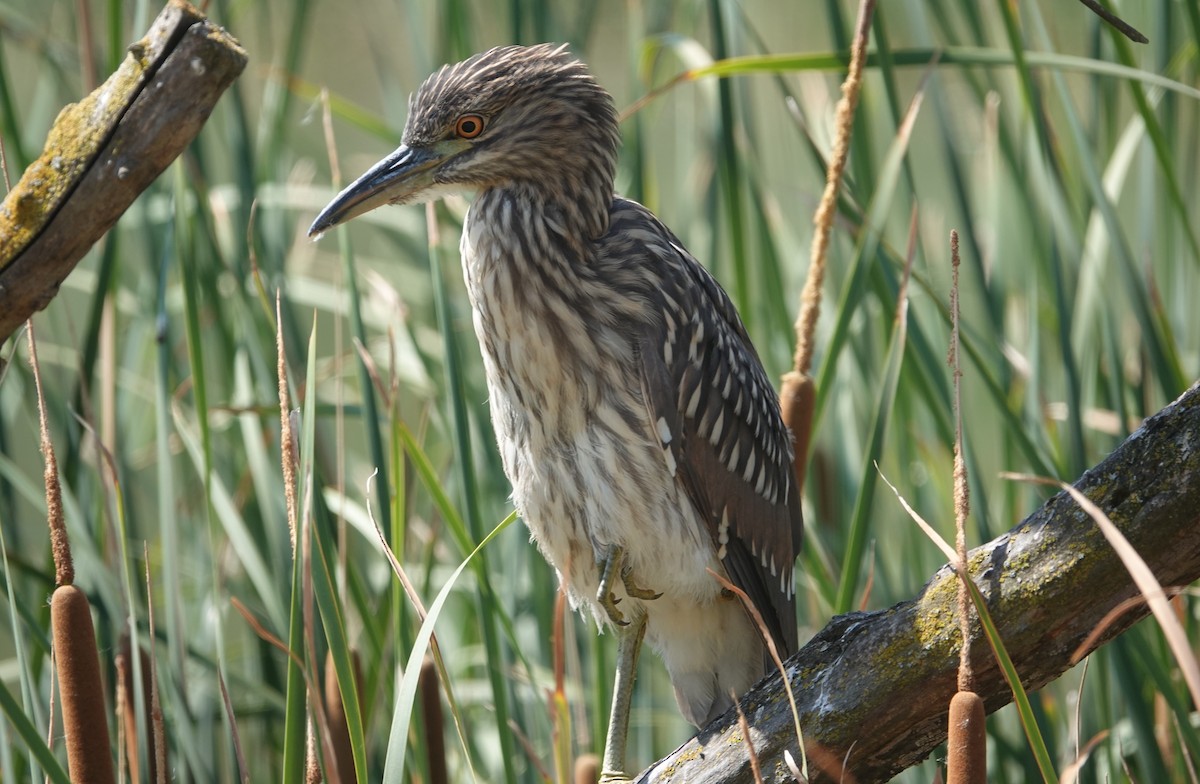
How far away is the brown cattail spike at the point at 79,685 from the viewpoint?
1.46 meters

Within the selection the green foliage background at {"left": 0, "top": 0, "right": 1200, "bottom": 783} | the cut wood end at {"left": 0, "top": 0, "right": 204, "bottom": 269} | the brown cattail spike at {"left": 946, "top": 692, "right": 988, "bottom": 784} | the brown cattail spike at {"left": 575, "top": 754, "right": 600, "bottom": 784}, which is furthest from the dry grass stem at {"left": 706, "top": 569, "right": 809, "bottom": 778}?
the cut wood end at {"left": 0, "top": 0, "right": 204, "bottom": 269}

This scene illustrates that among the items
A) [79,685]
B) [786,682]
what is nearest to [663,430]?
[786,682]

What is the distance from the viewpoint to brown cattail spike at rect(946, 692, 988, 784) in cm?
122

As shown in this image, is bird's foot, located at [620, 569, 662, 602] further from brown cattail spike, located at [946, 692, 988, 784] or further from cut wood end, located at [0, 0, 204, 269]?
cut wood end, located at [0, 0, 204, 269]

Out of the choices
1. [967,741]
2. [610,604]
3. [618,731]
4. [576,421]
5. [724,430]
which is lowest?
[618,731]

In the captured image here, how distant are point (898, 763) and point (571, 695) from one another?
144 centimetres

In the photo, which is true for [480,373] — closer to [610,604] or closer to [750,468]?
[750,468]

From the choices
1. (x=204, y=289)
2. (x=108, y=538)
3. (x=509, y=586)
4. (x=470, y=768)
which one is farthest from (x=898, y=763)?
(x=204, y=289)

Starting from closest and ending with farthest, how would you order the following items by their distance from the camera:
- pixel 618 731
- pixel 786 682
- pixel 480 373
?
1. pixel 786 682
2. pixel 618 731
3. pixel 480 373

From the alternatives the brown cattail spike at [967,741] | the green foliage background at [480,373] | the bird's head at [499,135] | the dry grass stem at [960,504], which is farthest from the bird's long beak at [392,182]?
the brown cattail spike at [967,741]

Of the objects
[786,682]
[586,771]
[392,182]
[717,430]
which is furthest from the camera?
[717,430]

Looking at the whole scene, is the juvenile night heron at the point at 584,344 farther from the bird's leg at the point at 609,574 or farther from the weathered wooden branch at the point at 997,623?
the weathered wooden branch at the point at 997,623

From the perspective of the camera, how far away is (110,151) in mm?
1262

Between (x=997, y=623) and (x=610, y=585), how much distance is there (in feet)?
2.84
